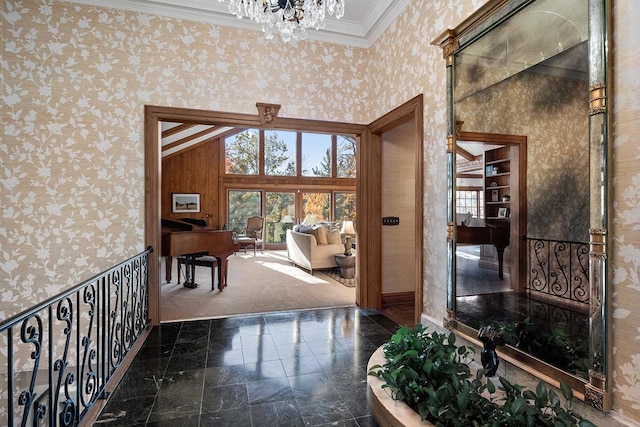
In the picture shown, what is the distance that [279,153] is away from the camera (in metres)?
11.8

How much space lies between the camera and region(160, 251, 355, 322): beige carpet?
418 centimetres

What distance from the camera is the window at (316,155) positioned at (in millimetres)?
11977

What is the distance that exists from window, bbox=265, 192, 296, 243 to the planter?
9529 millimetres

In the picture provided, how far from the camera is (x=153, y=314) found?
350 cm

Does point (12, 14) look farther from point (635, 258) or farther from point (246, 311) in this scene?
point (635, 258)

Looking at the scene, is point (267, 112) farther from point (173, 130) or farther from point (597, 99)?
point (173, 130)

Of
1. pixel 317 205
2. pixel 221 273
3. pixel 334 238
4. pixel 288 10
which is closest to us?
pixel 288 10

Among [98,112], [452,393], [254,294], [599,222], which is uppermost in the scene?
[98,112]

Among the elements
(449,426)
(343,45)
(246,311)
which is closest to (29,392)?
(449,426)

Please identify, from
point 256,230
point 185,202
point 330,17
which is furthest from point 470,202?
point 185,202

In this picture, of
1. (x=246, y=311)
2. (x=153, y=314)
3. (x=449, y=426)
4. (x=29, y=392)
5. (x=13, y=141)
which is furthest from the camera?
(x=246, y=311)

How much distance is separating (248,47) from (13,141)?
2572mm

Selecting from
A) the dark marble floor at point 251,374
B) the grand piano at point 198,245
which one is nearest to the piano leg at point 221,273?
the grand piano at point 198,245

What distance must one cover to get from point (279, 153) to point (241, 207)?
2436 millimetres
